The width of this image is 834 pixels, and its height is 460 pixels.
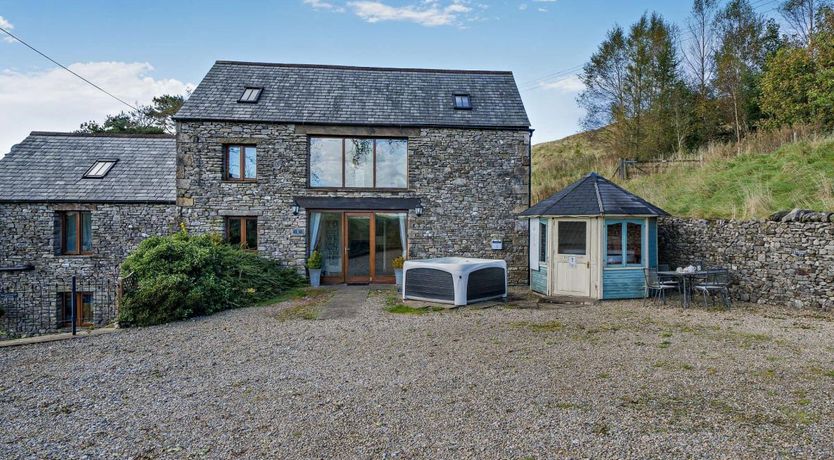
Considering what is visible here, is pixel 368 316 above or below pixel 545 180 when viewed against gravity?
below

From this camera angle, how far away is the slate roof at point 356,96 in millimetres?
12797

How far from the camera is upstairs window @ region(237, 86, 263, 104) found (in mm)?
13078

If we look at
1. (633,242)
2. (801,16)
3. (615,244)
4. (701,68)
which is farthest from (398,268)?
(801,16)

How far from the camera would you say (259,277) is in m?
11.1

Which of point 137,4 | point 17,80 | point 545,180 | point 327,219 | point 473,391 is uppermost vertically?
point 137,4

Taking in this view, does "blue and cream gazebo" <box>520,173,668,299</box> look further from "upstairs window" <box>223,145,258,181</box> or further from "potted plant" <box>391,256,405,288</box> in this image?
"upstairs window" <box>223,145,258,181</box>

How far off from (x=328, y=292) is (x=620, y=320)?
693cm

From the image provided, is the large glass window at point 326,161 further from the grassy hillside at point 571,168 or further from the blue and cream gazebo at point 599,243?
the grassy hillside at point 571,168

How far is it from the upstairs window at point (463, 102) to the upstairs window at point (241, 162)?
6.16 meters

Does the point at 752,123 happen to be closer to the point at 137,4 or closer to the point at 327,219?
the point at 327,219

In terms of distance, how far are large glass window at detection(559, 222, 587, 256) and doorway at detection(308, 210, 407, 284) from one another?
4.49 meters

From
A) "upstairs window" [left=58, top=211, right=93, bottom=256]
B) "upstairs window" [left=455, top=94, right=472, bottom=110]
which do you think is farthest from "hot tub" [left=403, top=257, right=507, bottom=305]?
"upstairs window" [left=58, top=211, right=93, bottom=256]

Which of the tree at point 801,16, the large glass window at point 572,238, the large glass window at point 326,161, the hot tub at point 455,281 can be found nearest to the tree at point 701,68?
the tree at point 801,16

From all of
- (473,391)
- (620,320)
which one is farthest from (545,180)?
(473,391)
